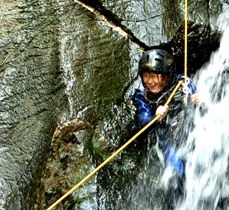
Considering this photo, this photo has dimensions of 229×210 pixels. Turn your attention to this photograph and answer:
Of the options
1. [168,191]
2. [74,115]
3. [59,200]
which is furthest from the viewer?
[74,115]

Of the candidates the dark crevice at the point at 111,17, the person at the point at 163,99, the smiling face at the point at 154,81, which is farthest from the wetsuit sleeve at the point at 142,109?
the dark crevice at the point at 111,17

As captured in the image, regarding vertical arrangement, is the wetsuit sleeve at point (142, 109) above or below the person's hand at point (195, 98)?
below

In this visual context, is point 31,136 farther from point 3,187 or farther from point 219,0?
point 219,0

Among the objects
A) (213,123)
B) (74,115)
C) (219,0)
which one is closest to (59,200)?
(74,115)

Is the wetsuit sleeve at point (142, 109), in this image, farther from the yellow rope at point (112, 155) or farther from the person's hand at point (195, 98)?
the person's hand at point (195, 98)

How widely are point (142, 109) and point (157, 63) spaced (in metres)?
0.54

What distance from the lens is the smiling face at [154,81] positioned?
583 cm

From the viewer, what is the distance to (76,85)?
6.14m

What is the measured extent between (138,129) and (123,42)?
45.7 inches

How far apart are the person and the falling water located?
0.62 feet

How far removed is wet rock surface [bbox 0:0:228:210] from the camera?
17.8ft

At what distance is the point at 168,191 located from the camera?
18.1 ft

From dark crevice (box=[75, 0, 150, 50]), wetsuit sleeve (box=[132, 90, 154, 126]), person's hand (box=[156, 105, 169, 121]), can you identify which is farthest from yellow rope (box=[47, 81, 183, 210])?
dark crevice (box=[75, 0, 150, 50])

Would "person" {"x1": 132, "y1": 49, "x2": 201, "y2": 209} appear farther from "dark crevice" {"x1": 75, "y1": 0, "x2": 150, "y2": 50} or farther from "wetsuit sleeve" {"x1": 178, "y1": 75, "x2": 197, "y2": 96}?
"dark crevice" {"x1": 75, "y1": 0, "x2": 150, "y2": 50}
